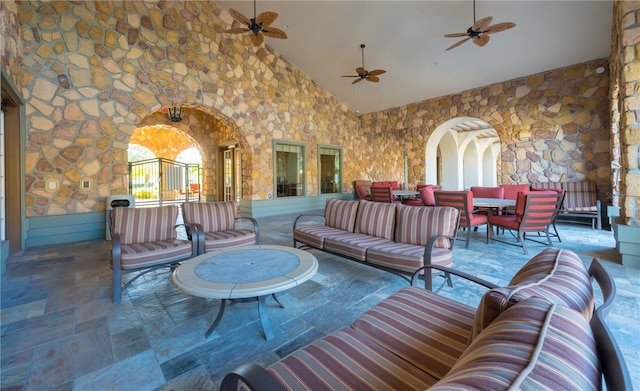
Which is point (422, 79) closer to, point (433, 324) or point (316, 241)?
point (316, 241)

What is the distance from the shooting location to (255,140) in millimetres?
7113

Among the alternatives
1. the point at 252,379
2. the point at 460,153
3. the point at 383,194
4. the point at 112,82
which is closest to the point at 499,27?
the point at 383,194

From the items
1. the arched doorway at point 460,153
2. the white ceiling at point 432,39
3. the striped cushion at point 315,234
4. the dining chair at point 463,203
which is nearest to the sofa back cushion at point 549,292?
the striped cushion at point 315,234

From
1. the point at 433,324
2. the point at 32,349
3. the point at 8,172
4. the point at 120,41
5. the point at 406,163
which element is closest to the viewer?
the point at 433,324

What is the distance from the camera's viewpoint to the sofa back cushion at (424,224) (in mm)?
2611

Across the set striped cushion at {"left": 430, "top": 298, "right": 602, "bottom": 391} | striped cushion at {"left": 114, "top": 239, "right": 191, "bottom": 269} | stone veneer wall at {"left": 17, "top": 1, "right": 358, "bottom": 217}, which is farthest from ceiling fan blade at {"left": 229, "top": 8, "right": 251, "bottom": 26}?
striped cushion at {"left": 430, "top": 298, "right": 602, "bottom": 391}

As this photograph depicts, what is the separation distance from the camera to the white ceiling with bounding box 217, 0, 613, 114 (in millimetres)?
4945

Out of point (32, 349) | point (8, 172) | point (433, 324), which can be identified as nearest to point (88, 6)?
point (8, 172)

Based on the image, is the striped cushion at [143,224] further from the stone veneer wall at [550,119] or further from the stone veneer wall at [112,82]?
the stone veneer wall at [550,119]

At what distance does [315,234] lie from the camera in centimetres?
335

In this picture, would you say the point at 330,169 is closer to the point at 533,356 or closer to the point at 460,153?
the point at 460,153

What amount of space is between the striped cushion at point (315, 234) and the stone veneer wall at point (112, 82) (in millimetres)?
3835

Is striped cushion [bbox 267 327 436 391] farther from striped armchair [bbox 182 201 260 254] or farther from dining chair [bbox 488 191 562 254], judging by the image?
dining chair [bbox 488 191 562 254]

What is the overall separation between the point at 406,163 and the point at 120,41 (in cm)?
824
